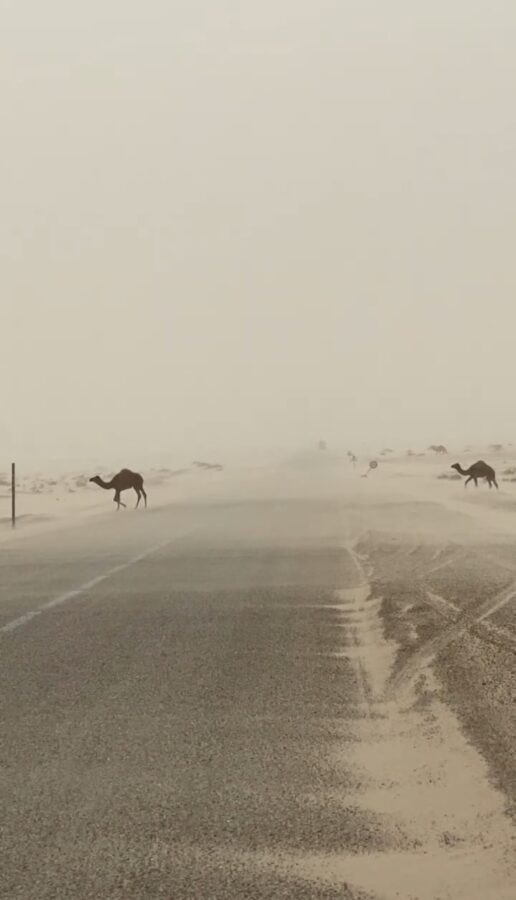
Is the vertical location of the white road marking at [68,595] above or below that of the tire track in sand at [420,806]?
below

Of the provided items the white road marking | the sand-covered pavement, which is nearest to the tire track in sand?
the sand-covered pavement

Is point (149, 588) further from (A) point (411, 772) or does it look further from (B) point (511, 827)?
(B) point (511, 827)

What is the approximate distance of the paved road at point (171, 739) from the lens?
10.6ft

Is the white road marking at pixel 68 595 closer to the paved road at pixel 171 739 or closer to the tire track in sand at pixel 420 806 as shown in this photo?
the paved road at pixel 171 739

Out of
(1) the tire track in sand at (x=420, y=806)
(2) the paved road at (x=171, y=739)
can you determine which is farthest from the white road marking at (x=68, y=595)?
(1) the tire track in sand at (x=420, y=806)

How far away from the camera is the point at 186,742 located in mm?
4738

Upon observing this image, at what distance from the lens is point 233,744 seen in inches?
185

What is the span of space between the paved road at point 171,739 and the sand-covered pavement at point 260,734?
16mm

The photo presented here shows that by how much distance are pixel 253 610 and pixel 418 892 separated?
20.5ft

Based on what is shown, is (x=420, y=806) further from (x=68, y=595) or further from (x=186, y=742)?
(x=68, y=595)

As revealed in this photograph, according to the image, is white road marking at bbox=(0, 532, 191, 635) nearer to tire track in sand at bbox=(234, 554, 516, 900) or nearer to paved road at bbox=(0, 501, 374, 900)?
paved road at bbox=(0, 501, 374, 900)

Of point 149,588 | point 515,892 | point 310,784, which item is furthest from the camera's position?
point 149,588

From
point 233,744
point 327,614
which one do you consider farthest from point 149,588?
point 233,744

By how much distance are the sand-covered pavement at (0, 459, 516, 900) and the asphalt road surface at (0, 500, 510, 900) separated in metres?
0.01
